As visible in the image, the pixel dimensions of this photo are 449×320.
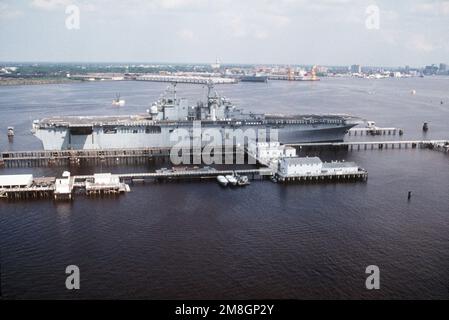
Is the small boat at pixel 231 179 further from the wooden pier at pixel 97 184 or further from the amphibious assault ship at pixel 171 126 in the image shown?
the amphibious assault ship at pixel 171 126

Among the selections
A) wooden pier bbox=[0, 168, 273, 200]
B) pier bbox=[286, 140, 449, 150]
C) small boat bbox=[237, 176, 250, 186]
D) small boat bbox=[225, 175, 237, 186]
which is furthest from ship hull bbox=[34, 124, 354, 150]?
small boat bbox=[237, 176, 250, 186]

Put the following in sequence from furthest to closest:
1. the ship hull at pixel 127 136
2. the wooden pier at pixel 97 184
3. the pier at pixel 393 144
Answer: 1. the pier at pixel 393 144
2. the ship hull at pixel 127 136
3. the wooden pier at pixel 97 184

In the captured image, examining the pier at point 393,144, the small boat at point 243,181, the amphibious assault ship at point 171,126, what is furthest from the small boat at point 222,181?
the pier at point 393,144

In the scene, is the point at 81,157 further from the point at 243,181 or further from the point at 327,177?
the point at 327,177

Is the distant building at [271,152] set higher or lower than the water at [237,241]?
higher

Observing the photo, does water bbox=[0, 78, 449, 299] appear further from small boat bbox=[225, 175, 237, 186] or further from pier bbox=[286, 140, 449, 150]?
pier bbox=[286, 140, 449, 150]

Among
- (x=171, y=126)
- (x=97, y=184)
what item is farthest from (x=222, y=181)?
(x=171, y=126)
